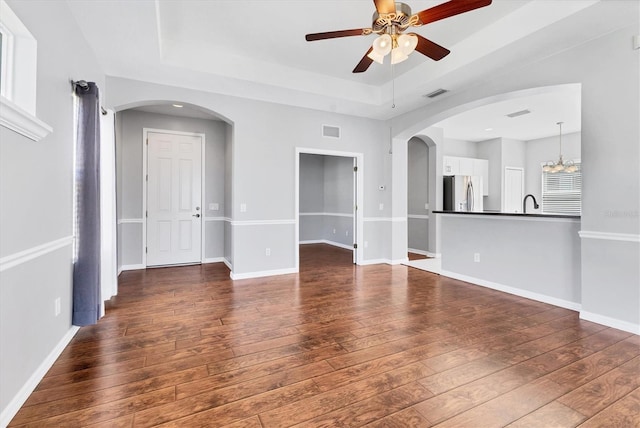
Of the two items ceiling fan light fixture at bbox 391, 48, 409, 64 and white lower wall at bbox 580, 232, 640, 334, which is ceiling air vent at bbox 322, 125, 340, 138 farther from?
white lower wall at bbox 580, 232, 640, 334

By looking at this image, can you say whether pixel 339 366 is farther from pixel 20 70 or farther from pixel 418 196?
pixel 418 196

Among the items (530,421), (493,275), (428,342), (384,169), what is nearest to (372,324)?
(428,342)

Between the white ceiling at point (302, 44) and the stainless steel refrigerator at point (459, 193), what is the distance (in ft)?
9.41

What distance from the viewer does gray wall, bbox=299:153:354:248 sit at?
8101 millimetres

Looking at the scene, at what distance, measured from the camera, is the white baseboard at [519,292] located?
335cm

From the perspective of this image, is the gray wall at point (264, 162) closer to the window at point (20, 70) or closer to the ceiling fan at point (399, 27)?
the window at point (20, 70)

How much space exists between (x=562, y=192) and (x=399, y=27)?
7.88m

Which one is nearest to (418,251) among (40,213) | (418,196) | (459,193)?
(418,196)

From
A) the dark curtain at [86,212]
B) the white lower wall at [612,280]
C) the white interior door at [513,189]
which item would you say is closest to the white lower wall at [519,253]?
the white lower wall at [612,280]

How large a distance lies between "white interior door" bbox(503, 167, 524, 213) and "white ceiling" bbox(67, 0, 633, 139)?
488 centimetres

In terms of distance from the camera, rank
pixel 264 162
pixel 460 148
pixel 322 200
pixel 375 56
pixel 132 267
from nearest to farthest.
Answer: pixel 375 56
pixel 264 162
pixel 132 267
pixel 460 148
pixel 322 200

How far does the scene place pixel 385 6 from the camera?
7.01 ft

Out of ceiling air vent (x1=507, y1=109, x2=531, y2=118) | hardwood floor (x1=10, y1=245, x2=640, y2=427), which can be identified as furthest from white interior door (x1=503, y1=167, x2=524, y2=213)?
hardwood floor (x1=10, y1=245, x2=640, y2=427)

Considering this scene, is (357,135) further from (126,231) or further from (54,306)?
(54,306)
